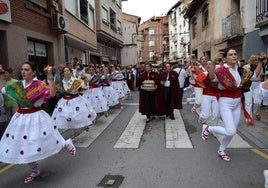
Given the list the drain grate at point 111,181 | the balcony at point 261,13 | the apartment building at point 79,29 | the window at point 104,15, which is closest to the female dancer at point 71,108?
the drain grate at point 111,181

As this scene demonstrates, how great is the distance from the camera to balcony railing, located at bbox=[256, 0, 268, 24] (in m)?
13.6

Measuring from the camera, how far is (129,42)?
46938 mm

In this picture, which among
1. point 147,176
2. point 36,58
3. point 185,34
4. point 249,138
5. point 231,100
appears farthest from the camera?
point 185,34

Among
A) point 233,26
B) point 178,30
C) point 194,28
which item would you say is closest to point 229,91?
point 233,26

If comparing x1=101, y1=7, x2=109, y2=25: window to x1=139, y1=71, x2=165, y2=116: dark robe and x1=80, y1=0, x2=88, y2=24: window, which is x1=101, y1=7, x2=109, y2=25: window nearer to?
x1=80, y1=0, x2=88, y2=24: window

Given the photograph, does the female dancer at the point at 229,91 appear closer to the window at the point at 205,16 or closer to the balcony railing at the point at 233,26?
the balcony railing at the point at 233,26

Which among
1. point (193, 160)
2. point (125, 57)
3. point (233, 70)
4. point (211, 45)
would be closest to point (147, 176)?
point (193, 160)

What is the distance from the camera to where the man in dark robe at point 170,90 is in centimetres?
981

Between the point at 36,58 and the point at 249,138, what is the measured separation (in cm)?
862

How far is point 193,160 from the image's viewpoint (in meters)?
5.48

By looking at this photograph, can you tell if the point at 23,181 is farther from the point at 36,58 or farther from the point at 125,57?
the point at 125,57

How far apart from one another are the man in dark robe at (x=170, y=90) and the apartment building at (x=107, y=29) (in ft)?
47.5

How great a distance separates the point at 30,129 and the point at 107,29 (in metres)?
22.7

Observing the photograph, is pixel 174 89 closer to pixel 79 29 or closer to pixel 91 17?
pixel 79 29
